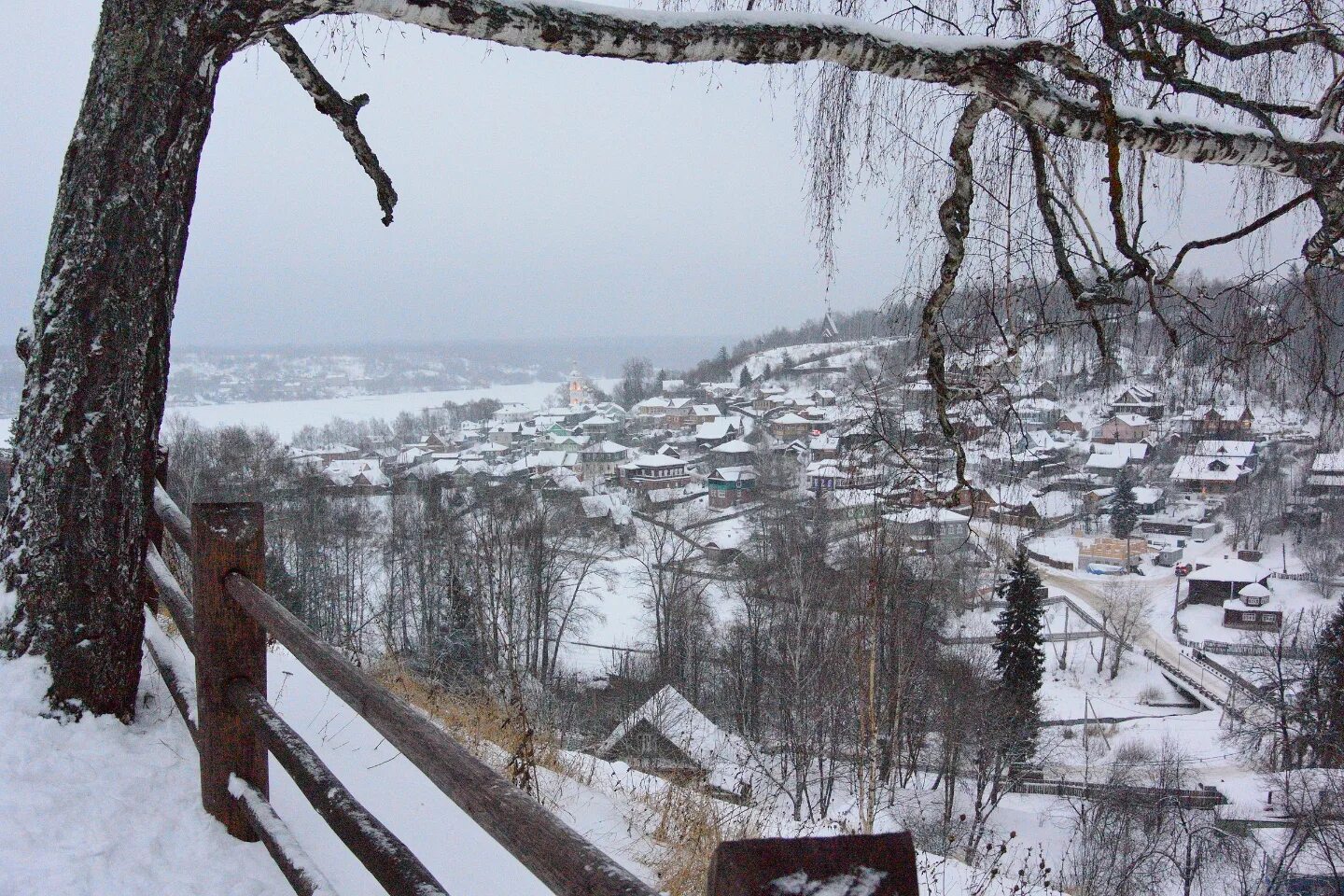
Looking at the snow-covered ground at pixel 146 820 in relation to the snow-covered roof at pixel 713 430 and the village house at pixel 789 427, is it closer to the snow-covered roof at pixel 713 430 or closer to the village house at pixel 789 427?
the village house at pixel 789 427

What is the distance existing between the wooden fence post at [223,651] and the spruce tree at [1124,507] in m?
33.0

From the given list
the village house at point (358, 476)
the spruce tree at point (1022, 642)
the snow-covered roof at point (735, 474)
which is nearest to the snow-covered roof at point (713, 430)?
the snow-covered roof at point (735, 474)

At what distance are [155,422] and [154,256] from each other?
46 cm

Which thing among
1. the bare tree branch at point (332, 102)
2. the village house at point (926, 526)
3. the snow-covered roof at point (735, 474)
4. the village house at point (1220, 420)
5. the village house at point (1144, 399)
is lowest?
the snow-covered roof at point (735, 474)

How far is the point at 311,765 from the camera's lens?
142 centimetres

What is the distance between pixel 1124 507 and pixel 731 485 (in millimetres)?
16203

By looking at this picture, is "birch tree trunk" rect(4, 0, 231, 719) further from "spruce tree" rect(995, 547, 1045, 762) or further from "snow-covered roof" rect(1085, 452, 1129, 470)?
"snow-covered roof" rect(1085, 452, 1129, 470)

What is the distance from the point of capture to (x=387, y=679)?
5.62 m

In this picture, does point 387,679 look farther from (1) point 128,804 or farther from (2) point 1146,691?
(2) point 1146,691

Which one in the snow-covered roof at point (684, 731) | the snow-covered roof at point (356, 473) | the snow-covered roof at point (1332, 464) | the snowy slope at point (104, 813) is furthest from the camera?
the snow-covered roof at point (356, 473)

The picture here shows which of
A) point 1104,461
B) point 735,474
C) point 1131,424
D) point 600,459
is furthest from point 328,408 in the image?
point 1131,424

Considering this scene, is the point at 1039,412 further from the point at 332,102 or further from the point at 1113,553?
the point at 1113,553

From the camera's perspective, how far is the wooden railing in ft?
2.61

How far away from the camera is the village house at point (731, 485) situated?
3491 centimetres
